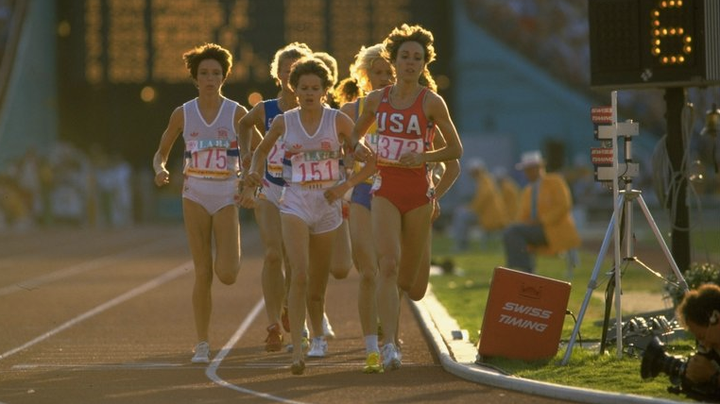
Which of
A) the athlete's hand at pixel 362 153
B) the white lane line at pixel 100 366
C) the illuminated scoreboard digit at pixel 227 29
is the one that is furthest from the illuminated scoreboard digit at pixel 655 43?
the illuminated scoreboard digit at pixel 227 29

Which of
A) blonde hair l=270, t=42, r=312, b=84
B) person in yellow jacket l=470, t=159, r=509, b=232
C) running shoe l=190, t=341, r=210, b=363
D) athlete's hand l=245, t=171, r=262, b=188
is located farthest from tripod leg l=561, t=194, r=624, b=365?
person in yellow jacket l=470, t=159, r=509, b=232

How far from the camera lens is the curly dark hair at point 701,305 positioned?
32.7 ft

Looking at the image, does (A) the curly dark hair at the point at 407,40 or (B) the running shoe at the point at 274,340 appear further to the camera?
(B) the running shoe at the point at 274,340

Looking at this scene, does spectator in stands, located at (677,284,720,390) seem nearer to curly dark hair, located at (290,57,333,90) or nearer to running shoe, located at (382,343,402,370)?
running shoe, located at (382,343,402,370)

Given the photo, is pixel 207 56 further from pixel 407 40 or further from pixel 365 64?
pixel 407 40

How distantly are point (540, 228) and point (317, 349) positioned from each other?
9.28m

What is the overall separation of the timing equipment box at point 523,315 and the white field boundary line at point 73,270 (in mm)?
10300

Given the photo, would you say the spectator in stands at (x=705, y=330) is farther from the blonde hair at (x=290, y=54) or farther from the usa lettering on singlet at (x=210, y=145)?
the blonde hair at (x=290, y=54)

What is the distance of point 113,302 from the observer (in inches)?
772

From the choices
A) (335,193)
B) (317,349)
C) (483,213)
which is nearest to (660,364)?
(335,193)

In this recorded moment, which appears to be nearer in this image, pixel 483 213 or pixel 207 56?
pixel 207 56

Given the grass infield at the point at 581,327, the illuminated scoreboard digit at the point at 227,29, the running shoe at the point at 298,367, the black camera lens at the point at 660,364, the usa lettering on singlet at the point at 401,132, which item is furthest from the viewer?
the illuminated scoreboard digit at the point at 227,29

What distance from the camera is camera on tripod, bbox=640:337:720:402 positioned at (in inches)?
392

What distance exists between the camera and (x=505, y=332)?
39.9ft
